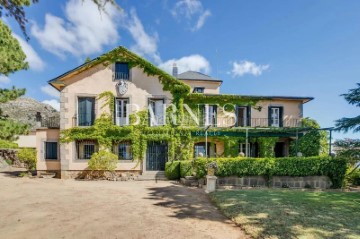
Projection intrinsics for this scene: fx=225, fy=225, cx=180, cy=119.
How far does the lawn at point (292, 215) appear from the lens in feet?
19.2

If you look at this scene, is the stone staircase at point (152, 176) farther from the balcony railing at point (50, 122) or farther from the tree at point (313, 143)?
the tree at point (313, 143)

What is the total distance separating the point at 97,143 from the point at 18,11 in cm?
1366

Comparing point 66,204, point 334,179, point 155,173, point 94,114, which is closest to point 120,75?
point 94,114

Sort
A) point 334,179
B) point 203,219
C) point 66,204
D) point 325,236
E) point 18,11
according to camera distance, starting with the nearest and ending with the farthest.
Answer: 1. point 18,11
2. point 325,236
3. point 203,219
4. point 66,204
5. point 334,179

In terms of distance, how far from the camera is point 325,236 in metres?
5.61

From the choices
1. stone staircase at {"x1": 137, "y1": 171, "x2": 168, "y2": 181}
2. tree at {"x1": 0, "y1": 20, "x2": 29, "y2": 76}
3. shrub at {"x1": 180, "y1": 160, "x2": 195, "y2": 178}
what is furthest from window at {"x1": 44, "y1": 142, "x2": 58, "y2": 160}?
shrub at {"x1": 180, "y1": 160, "x2": 195, "y2": 178}

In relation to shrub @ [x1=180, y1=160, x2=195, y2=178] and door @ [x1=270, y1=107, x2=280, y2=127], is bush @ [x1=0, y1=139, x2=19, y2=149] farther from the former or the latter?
door @ [x1=270, y1=107, x2=280, y2=127]

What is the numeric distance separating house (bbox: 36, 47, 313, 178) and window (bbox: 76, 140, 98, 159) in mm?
71

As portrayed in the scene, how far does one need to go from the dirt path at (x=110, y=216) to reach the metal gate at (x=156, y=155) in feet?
23.7

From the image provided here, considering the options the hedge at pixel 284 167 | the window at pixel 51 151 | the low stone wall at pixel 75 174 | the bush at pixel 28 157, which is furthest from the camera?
the bush at pixel 28 157

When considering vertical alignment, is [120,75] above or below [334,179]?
above

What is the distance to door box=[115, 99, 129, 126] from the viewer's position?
57.6 feet

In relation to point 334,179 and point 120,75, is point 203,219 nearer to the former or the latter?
point 334,179

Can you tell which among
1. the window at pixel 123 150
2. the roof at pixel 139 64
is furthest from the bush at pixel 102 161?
the roof at pixel 139 64
